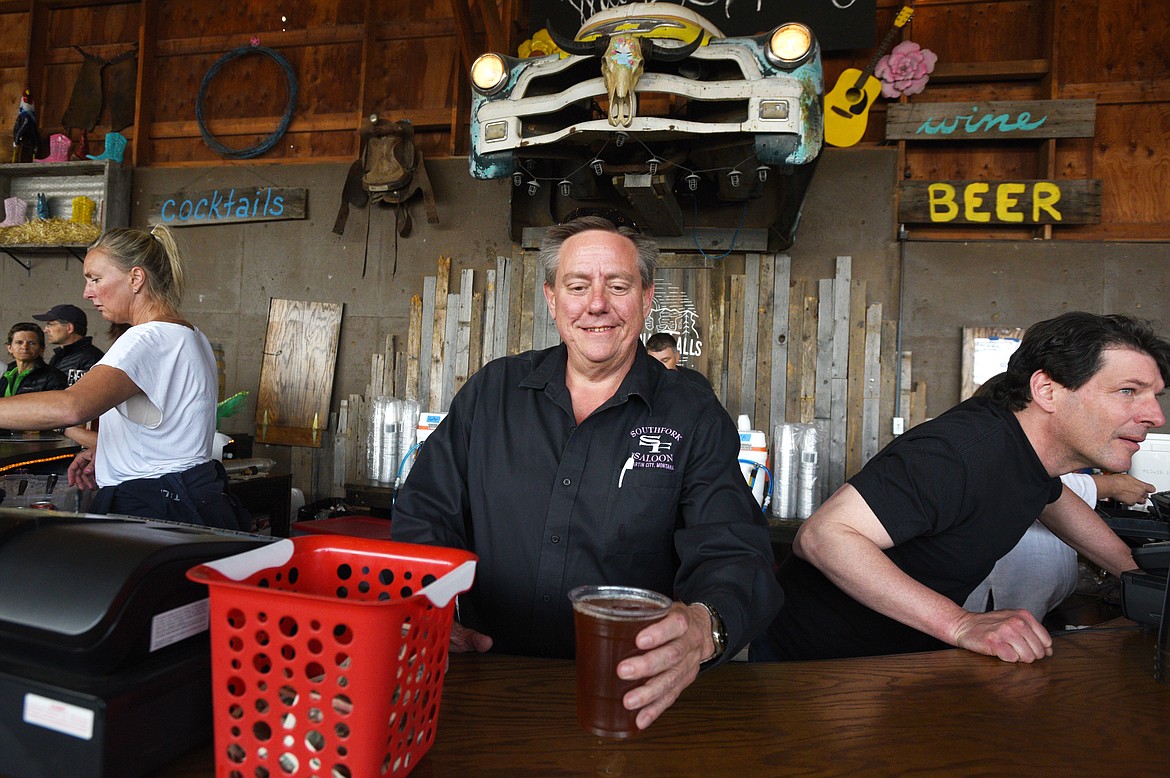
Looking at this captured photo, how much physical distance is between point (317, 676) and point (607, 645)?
31 centimetres

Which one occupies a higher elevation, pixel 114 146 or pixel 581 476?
pixel 114 146

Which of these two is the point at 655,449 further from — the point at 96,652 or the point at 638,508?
the point at 96,652

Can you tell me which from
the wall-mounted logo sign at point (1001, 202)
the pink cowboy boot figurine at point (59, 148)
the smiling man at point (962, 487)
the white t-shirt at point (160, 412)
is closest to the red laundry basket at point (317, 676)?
the smiling man at point (962, 487)

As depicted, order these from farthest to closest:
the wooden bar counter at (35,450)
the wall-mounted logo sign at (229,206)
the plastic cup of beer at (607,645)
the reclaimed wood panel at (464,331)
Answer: the wall-mounted logo sign at (229,206), the reclaimed wood panel at (464,331), the wooden bar counter at (35,450), the plastic cup of beer at (607,645)

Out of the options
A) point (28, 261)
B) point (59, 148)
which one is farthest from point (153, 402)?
point (28, 261)

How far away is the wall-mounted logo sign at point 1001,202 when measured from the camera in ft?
14.9

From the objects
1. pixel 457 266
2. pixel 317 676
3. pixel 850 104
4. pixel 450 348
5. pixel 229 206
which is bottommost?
pixel 317 676

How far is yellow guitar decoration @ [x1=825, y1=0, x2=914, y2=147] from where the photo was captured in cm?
483

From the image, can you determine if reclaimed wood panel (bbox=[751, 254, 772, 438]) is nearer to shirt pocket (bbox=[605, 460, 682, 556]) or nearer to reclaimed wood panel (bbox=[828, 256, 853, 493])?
reclaimed wood panel (bbox=[828, 256, 853, 493])

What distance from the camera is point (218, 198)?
6.02 metres

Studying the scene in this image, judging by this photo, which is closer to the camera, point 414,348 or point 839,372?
point 839,372

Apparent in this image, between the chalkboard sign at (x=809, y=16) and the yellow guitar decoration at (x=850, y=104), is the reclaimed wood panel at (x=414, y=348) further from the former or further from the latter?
the yellow guitar decoration at (x=850, y=104)

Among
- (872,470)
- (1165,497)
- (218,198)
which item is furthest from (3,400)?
(218,198)

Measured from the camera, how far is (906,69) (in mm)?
4770
